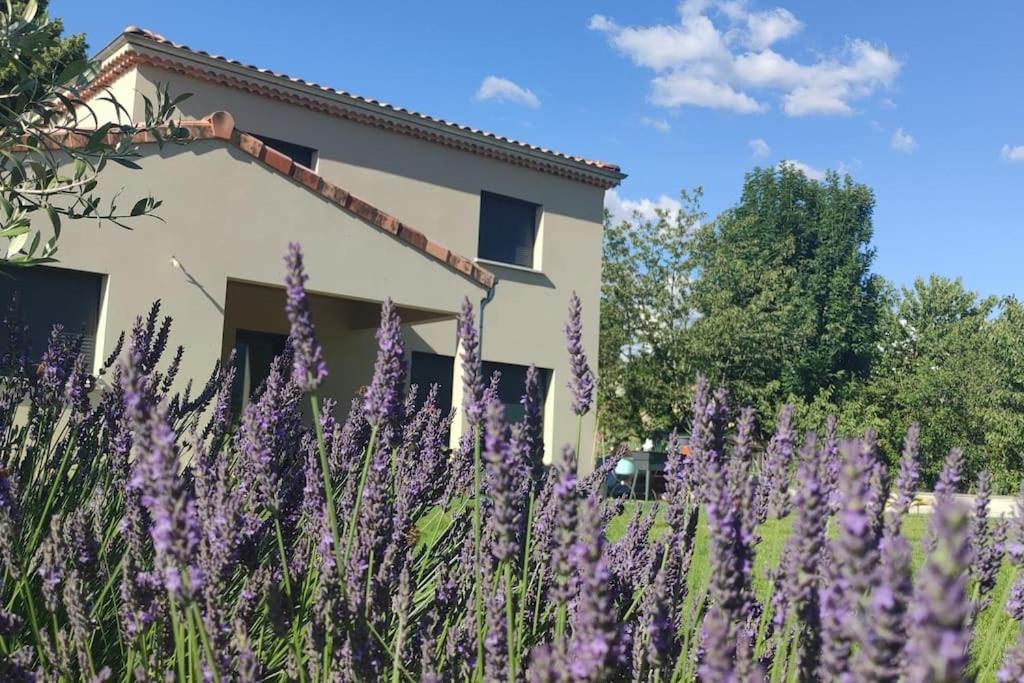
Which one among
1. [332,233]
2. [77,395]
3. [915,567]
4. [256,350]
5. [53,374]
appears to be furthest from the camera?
[256,350]

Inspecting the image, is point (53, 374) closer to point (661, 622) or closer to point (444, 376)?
point (661, 622)

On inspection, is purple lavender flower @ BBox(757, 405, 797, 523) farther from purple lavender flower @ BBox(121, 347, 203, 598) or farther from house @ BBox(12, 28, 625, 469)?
house @ BBox(12, 28, 625, 469)

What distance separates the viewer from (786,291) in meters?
34.4

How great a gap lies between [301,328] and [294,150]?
12.9 m

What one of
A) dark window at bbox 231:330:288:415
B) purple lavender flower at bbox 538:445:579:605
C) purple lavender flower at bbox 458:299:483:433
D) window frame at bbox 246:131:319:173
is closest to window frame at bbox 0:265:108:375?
dark window at bbox 231:330:288:415

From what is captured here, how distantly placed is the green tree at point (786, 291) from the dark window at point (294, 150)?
54.5ft

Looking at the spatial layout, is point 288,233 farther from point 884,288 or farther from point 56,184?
point 884,288

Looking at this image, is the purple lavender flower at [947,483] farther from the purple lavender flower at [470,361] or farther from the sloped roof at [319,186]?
the sloped roof at [319,186]

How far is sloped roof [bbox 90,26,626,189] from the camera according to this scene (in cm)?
1200

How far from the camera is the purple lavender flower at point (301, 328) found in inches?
62.8

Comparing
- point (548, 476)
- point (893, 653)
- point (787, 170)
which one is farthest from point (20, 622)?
point (787, 170)

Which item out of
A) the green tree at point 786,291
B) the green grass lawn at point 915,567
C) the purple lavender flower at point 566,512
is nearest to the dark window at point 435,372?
the green grass lawn at point 915,567

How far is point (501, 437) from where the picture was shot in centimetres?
157

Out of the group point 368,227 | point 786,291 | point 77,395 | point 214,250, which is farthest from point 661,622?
point 786,291
